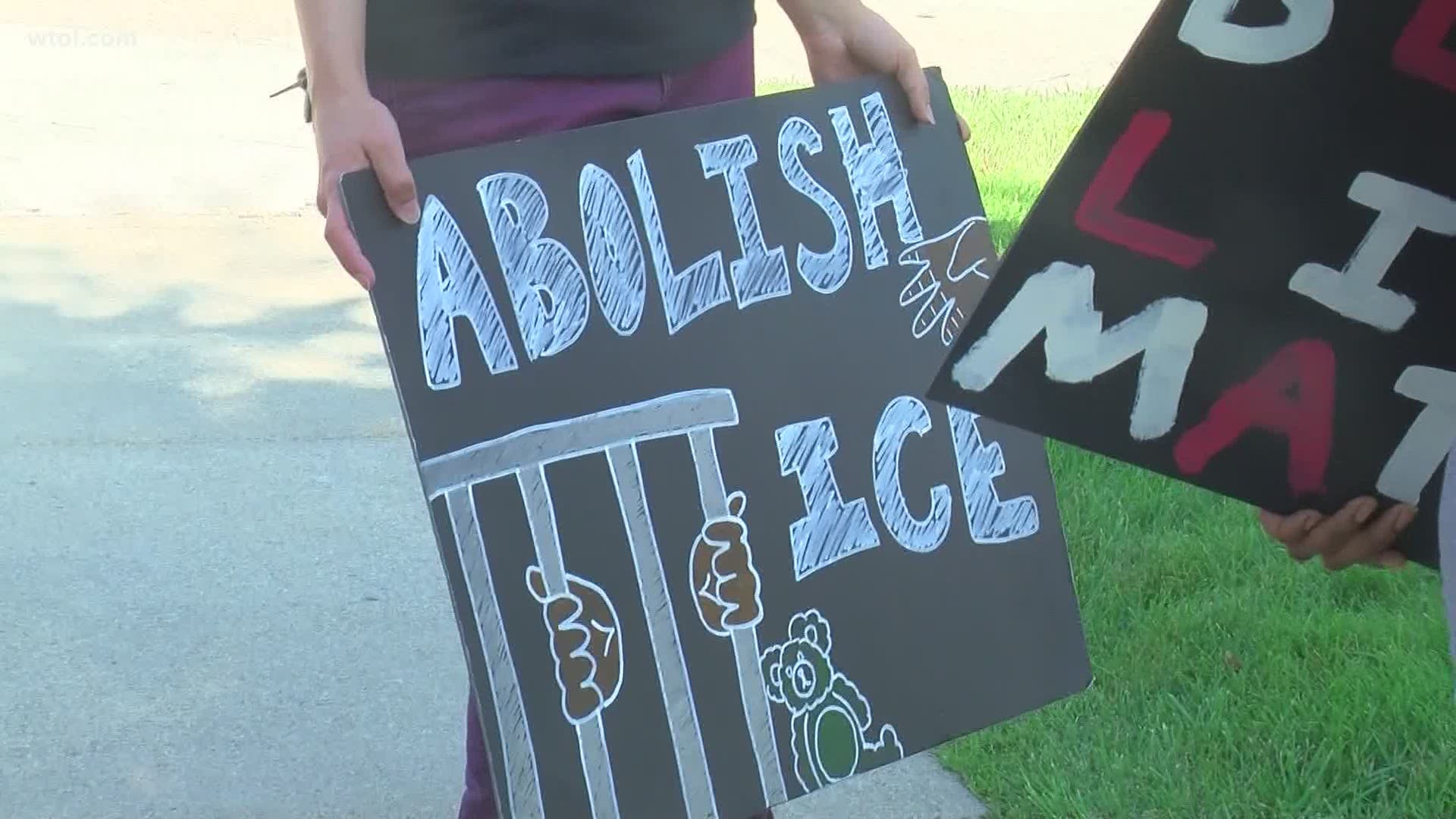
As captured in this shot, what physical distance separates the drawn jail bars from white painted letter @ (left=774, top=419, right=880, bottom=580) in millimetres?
86

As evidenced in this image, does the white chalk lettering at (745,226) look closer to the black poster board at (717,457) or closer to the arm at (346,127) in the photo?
the black poster board at (717,457)

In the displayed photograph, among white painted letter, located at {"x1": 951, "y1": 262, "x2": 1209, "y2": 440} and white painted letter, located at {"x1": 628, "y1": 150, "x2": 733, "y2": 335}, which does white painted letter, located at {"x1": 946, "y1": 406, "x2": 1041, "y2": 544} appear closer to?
white painted letter, located at {"x1": 628, "y1": 150, "x2": 733, "y2": 335}

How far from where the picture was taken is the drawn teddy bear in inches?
74.0

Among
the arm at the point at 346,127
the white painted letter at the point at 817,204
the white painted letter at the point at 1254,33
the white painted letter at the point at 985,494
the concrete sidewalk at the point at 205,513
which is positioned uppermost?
the white painted letter at the point at 1254,33

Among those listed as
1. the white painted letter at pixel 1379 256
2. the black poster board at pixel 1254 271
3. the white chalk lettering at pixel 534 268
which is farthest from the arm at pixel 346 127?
the white painted letter at pixel 1379 256

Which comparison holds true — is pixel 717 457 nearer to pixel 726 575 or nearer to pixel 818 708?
pixel 726 575

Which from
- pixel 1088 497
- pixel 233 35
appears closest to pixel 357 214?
pixel 1088 497

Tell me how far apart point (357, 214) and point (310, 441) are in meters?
2.85

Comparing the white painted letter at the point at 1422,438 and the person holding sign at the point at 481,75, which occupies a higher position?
the person holding sign at the point at 481,75

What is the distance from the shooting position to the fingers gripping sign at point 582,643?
1.74 metres

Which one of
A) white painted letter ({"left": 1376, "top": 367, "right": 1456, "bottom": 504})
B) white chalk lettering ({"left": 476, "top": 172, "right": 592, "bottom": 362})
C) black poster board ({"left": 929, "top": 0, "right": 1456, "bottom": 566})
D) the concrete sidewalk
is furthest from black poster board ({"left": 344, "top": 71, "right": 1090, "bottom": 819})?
Result: the concrete sidewalk

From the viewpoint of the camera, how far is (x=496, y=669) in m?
1.71

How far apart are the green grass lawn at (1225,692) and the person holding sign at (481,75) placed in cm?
117

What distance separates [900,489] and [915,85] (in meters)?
0.49
